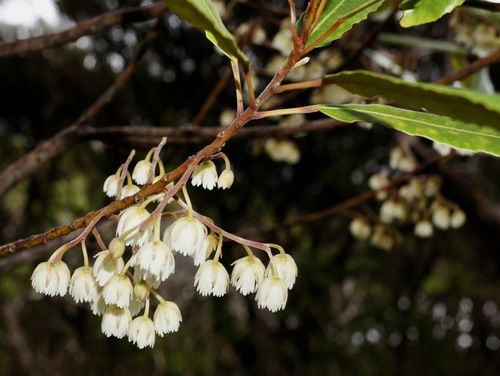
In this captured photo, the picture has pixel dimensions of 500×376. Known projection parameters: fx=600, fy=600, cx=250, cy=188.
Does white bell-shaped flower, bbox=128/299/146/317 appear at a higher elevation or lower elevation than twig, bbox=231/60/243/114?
lower

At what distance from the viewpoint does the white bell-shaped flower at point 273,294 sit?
927mm

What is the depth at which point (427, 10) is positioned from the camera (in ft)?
2.73

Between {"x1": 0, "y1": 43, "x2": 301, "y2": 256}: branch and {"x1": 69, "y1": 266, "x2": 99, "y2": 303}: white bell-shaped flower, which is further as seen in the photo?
{"x1": 69, "y1": 266, "x2": 99, "y2": 303}: white bell-shaped flower

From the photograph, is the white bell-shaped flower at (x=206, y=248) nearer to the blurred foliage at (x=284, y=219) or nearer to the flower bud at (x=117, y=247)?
the flower bud at (x=117, y=247)

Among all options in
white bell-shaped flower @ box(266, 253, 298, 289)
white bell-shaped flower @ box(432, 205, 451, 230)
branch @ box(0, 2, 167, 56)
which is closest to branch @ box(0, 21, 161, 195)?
branch @ box(0, 2, 167, 56)

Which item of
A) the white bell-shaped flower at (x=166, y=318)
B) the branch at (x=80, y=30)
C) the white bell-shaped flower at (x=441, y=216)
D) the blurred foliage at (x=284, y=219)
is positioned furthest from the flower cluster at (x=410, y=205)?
the white bell-shaped flower at (x=166, y=318)

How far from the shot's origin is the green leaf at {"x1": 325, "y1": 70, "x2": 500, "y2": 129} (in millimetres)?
623

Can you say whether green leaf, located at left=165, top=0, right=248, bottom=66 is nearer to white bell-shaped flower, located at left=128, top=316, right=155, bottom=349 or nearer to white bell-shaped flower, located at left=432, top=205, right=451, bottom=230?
white bell-shaped flower, located at left=128, top=316, right=155, bottom=349

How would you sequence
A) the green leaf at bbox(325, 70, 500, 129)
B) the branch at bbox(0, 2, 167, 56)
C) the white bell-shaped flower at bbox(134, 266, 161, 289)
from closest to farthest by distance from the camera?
1. the green leaf at bbox(325, 70, 500, 129)
2. the white bell-shaped flower at bbox(134, 266, 161, 289)
3. the branch at bbox(0, 2, 167, 56)

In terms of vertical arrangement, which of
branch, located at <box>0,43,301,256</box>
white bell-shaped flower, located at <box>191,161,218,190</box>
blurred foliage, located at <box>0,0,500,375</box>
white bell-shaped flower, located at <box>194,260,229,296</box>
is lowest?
blurred foliage, located at <box>0,0,500,375</box>

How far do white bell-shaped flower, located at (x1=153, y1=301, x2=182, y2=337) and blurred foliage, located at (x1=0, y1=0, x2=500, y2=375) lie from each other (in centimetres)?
251

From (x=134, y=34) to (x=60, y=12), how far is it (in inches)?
33.0

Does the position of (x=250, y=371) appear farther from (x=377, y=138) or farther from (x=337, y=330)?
(x=377, y=138)

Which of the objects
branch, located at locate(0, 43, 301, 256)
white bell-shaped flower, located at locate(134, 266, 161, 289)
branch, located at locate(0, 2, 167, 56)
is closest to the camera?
branch, located at locate(0, 43, 301, 256)
